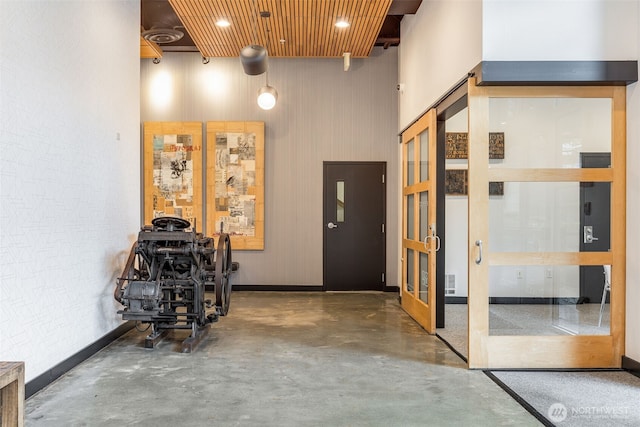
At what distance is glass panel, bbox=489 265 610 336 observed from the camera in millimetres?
3836

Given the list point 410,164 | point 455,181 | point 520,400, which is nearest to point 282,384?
point 520,400

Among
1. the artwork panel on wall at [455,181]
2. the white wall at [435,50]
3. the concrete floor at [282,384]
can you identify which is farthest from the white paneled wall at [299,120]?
the concrete floor at [282,384]

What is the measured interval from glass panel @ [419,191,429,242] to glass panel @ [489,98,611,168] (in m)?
1.38

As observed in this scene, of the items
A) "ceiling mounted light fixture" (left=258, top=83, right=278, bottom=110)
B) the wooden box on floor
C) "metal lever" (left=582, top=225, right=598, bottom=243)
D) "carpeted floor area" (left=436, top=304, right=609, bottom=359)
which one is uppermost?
"ceiling mounted light fixture" (left=258, top=83, right=278, bottom=110)

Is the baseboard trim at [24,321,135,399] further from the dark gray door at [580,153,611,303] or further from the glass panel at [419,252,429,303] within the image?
the dark gray door at [580,153,611,303]

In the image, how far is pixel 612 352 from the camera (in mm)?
3805

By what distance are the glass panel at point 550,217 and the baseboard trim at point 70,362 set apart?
364cm

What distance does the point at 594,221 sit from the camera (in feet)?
12.7

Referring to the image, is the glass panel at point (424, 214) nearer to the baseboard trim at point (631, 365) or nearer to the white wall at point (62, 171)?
the baseboard trim at point (631, 365)

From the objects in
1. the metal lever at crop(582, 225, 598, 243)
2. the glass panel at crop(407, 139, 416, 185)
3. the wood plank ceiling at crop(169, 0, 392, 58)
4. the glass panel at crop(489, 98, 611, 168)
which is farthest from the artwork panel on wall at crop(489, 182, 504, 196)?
the wood plank ceiling at crop(169, 0, 392, 58)

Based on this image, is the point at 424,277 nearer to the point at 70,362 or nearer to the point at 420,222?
the point at 420,222

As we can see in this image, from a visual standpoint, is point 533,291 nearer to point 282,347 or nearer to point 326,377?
point 326,377

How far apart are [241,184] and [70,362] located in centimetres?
424

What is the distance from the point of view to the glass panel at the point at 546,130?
12.6 feet
